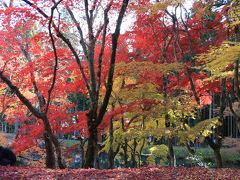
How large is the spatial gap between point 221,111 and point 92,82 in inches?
169

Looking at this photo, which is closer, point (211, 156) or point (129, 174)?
point (129, 174)

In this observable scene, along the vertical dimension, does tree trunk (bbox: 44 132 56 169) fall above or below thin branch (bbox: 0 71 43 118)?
below

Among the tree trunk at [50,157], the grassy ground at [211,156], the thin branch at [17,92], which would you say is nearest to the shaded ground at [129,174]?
the thin branch at [17,92]

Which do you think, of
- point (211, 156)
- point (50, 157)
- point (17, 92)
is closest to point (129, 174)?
point (17, 92)

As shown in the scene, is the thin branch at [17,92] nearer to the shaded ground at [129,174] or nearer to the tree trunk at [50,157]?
the shaded ground at [129,174]

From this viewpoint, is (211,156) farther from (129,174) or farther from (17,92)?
(129,174)

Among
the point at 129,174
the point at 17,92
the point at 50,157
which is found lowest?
the point at 50,157

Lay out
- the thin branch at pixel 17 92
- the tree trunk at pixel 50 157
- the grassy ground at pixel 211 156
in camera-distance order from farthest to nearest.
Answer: the grassy ground at pixel 211 156 → the tree trunk at pixel 50 157 → the thin branch at pixel 17 92

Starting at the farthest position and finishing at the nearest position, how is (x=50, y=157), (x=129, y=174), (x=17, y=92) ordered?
1. (x=50, y=157)
2. (x=17, y=92)
3. (x=129, y=174)

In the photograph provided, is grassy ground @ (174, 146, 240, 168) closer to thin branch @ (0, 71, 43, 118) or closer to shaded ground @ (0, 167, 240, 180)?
thin branch @ (0, 71, 43, 118)

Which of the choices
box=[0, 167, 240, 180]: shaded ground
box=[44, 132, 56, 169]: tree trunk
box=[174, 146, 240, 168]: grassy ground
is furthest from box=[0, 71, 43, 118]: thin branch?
box=[174, 146, 240, 168]: grassy ground

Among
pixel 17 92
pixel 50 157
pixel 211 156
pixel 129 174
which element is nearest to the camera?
pixel 129 174

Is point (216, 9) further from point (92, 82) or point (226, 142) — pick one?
point (226, 142)

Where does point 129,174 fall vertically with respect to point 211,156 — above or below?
above
